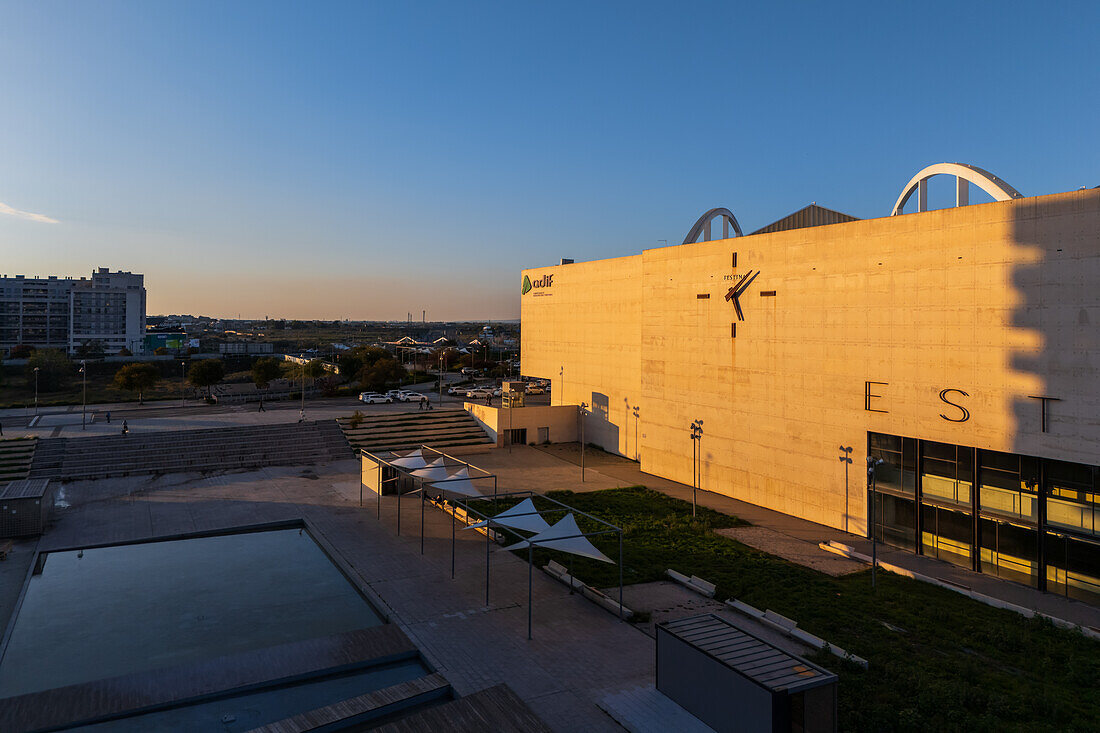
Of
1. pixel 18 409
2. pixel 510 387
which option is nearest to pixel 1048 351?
pixel 510 387

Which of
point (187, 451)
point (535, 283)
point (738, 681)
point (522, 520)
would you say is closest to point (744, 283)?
point (522, 520)

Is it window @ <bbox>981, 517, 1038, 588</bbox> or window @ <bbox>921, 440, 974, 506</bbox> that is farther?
window @ <bbox>921, 440, 974, 506</bbox>

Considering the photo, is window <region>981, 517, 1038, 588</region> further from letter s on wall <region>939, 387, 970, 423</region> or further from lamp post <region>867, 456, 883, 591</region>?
lamp post <region>867, 456, 883, 591</region>

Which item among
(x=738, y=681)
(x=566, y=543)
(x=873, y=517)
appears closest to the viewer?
(x=738, y=681)

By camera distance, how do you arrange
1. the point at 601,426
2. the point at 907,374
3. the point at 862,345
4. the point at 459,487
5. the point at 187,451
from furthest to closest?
the point at 601,426 < the point at 187,451 < the point at 862,345 < the point at 459,487 < the point at 907,374

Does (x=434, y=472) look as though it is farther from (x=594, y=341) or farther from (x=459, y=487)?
(x=594, y=341)

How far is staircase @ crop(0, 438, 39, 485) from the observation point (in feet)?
103

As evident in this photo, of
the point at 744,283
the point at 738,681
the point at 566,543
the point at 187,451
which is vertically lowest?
the point at 738,681

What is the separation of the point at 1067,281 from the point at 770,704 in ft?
54.7

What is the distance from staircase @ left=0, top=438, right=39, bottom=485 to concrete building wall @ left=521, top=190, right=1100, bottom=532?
32335 mm

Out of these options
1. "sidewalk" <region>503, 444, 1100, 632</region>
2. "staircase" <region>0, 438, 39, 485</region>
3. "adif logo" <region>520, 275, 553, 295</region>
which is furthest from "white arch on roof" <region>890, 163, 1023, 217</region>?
"staircase" <region>0, 438, 39, 485</region>

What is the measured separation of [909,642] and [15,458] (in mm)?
40652

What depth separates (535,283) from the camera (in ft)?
170

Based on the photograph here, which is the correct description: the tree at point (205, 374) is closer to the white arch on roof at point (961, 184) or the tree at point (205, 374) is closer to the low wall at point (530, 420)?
the low wall at point (530, 420)
